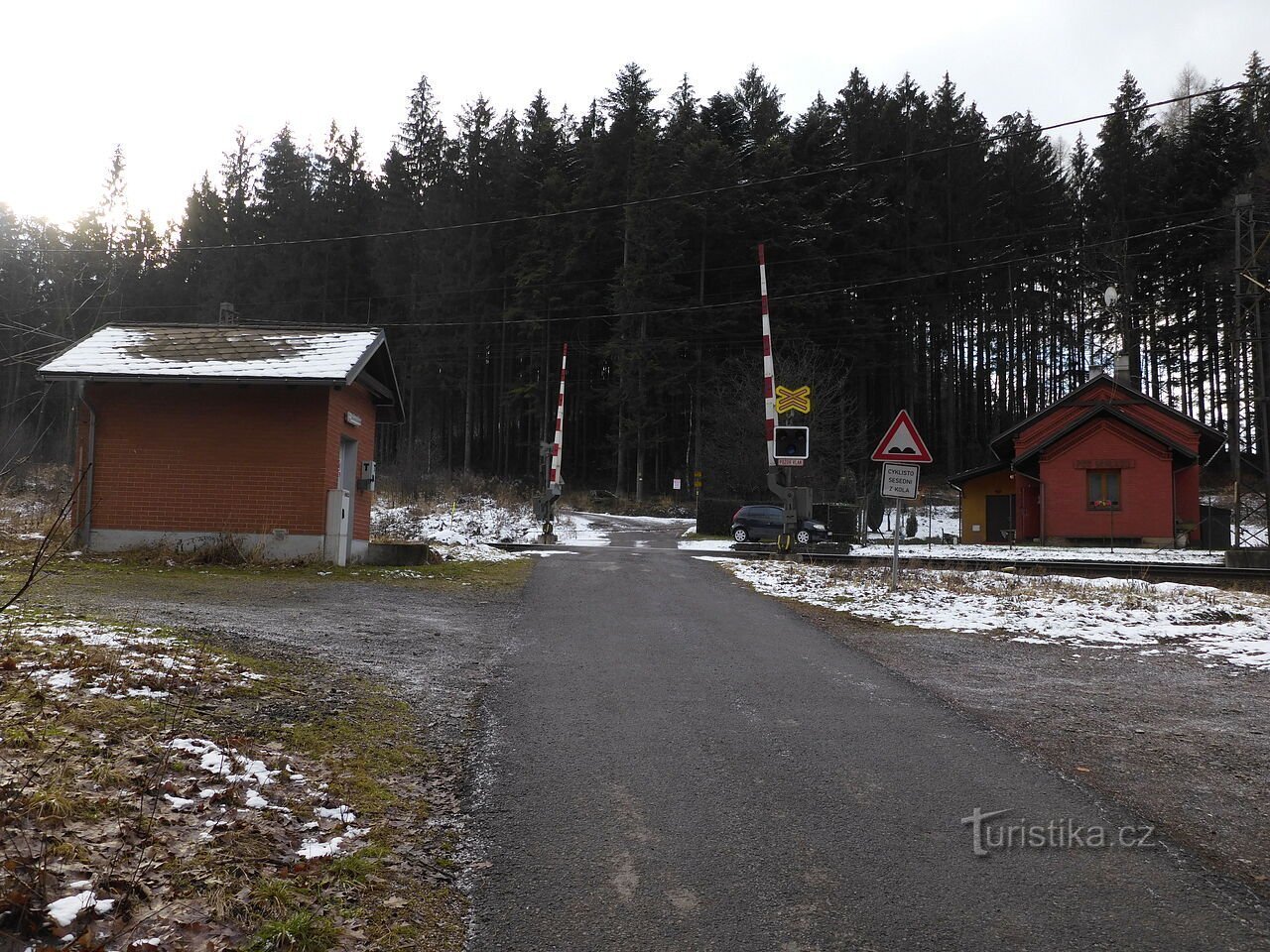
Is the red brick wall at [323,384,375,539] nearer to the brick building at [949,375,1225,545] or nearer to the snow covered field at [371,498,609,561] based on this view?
the snow covered field at [371,498,609,561]

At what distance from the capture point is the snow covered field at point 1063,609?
896 centimetres

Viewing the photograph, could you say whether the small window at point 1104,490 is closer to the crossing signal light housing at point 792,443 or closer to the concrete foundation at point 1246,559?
the concrete foundation at point 1246,559

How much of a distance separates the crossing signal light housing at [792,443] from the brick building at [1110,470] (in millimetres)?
18237

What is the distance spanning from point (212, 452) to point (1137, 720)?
48.0 feet

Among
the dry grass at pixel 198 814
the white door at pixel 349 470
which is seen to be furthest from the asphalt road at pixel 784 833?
the white door at pixel 349 470

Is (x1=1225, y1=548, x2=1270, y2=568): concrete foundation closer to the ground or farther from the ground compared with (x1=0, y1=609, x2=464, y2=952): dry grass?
farther from the ground

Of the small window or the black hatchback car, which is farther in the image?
the small window

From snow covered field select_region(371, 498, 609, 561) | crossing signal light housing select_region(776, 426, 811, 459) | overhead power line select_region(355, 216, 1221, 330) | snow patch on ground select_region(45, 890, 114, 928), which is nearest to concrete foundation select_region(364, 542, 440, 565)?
snow covered field select_region(371, 498, 609, 561)

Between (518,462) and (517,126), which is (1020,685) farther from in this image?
(517,126)

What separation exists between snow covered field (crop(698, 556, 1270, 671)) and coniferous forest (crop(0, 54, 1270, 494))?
2811cm

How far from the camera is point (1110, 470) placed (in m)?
32.2

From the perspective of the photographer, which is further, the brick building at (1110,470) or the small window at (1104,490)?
the small window at (1104,490)

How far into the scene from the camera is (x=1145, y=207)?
4912 cm

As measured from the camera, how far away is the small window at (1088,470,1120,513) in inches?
1258
